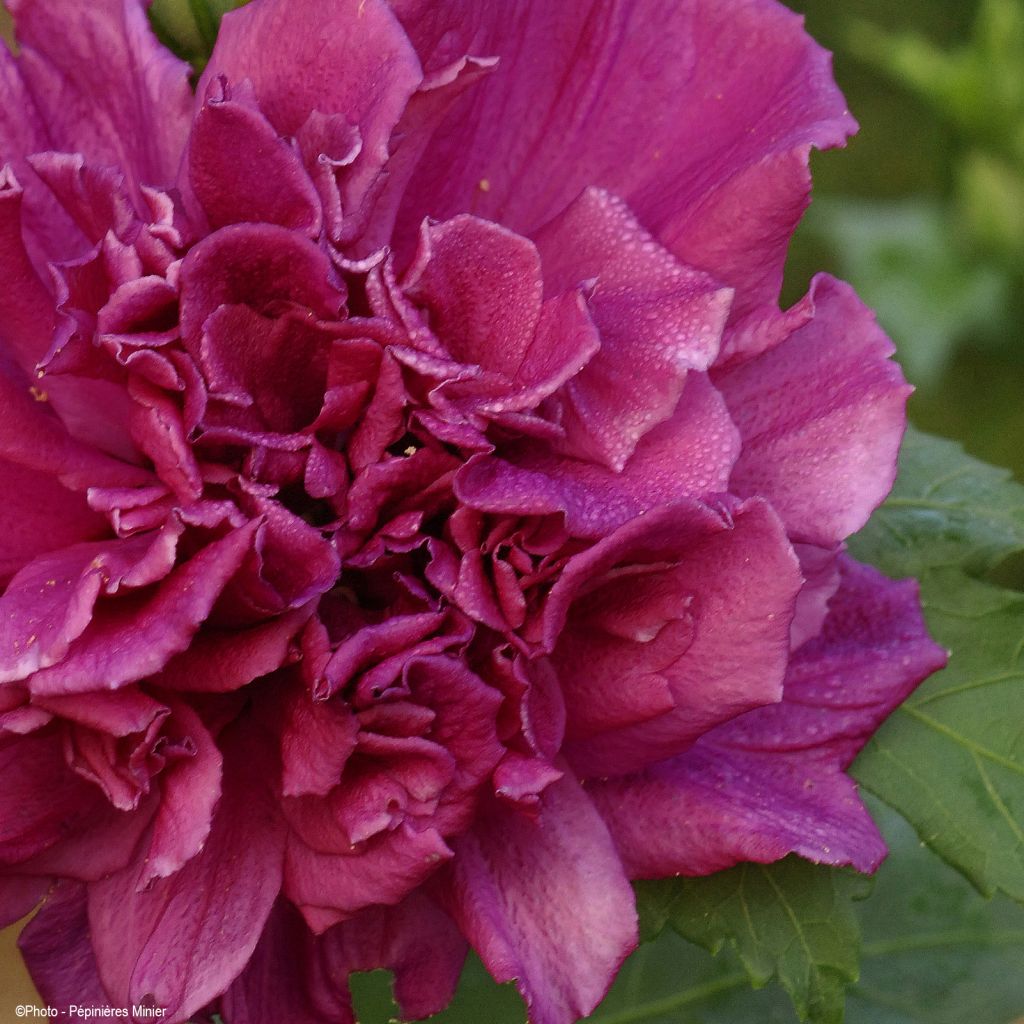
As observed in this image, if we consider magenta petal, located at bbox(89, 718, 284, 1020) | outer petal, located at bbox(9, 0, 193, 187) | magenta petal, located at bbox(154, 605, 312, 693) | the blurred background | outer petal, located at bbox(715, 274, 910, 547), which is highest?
outer petal, located at bbox(9, 0, 193, 187)

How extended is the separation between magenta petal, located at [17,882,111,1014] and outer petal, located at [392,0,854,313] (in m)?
0.27

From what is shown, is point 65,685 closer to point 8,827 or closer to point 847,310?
point 8,827

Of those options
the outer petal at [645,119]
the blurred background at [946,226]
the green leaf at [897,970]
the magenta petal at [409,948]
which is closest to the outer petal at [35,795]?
the magenta petal at [409,948]

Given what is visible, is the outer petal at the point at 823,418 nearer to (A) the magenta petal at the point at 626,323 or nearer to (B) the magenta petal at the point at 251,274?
(A) the magenta petal at the point at 626,323

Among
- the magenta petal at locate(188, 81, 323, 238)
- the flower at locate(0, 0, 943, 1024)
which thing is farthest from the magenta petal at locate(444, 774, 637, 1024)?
the magenta petal at locate(188, 81, 323, 238)

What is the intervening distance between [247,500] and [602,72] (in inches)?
7.7

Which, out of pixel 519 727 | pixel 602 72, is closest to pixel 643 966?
pixel 519 727

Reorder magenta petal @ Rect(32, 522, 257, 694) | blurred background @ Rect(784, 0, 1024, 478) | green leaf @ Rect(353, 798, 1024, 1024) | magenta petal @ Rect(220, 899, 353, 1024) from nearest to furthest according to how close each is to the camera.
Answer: magenta petal @ Rect(32, 522, 257, 694)
magenta petal @ Rect(220, 899, 353, 1024)
green leaf @ Rect(353, 798, 1024, 1024)
blurred background @ Rect(784, 0, 1024, 478)

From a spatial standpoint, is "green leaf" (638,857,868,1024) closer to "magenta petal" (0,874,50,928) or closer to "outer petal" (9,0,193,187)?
"magenta petal" (0,874,50,928)

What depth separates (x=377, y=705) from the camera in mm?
465

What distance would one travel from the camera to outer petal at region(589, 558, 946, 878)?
52cm

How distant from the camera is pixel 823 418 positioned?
0.52 m

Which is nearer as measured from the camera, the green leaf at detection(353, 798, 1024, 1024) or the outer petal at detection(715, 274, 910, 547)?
the outer petal at detection(715, 274, 910, 547)

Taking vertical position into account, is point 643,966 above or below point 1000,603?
below
